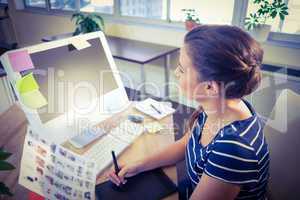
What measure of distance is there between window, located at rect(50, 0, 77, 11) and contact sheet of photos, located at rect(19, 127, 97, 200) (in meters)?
3.45

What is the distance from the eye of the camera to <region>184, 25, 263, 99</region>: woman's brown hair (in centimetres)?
73

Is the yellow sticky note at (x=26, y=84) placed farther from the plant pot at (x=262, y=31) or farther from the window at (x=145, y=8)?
the window at (x=145, y=8)

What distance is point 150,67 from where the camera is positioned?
10.4 feet

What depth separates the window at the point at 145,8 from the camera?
2.98 m

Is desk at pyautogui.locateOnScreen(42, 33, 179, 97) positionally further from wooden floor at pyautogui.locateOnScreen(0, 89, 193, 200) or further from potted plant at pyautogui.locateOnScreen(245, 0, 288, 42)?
wooden floor at pyautogui.locateOnScreen(0, 89, 193, 200)

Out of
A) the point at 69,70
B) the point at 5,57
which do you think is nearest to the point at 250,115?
the point at 69,70

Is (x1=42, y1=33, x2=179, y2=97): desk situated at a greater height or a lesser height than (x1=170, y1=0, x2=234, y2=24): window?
lesser

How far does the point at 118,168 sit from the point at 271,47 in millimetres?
1953

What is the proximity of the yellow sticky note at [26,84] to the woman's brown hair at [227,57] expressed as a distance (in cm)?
57

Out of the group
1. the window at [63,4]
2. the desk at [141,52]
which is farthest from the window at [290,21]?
the window at [63,4]

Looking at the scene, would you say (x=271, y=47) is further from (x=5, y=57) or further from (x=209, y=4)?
(x=5, y=57)

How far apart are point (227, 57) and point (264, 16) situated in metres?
1.69

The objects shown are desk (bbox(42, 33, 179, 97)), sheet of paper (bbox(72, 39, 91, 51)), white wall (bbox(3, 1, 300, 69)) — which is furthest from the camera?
desk (bbox(42, 33, 179, 97))

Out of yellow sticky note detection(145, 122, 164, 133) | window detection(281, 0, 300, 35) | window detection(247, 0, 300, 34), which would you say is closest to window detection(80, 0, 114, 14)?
window detection(247, 0, 300, 34)
